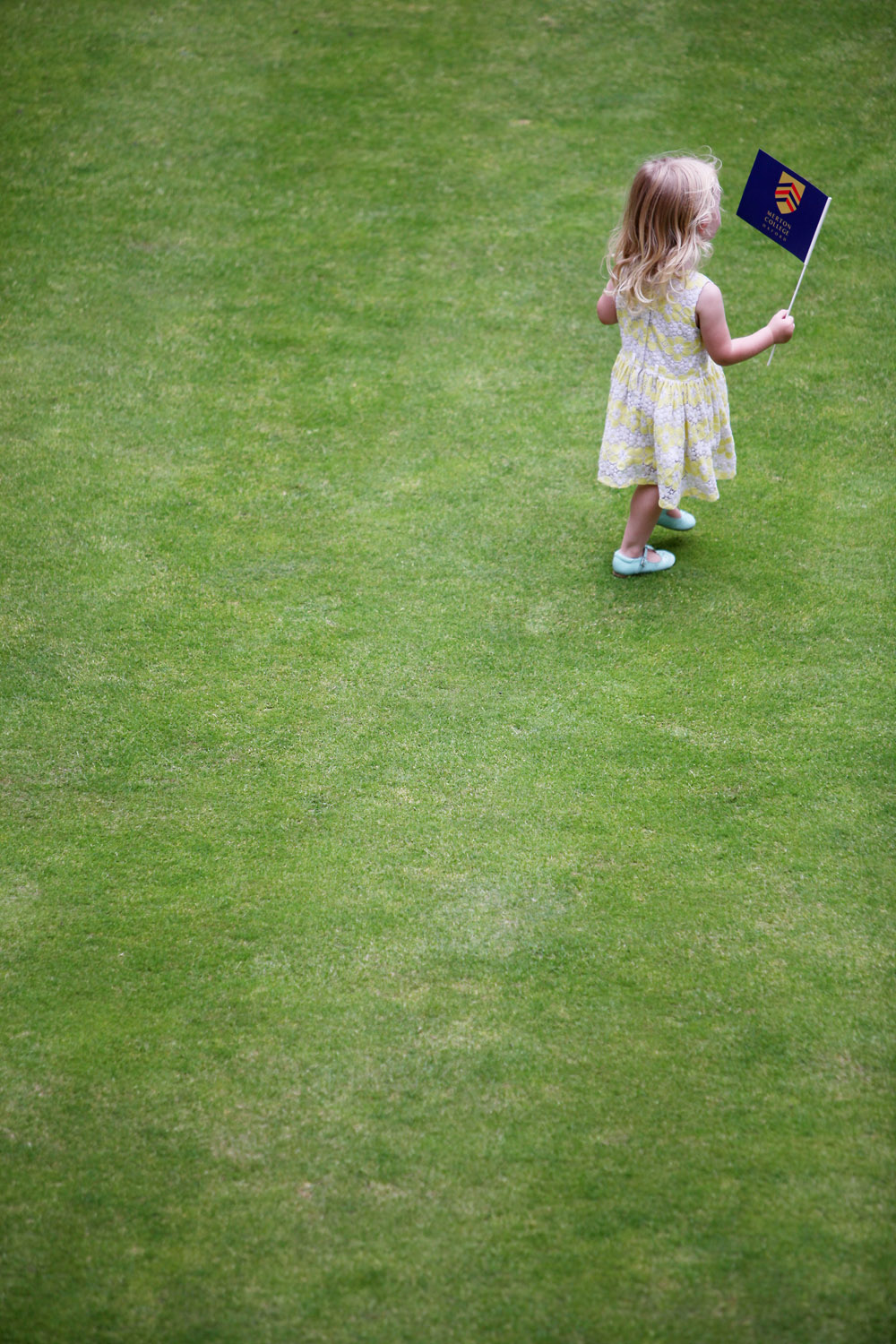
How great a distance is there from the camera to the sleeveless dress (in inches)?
124

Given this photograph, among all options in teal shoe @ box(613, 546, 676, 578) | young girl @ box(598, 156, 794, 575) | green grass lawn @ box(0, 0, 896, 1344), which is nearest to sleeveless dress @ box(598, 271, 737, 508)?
young girl @ box(598, 156, 794, 575)

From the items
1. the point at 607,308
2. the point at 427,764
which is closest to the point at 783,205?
the point at 607,308

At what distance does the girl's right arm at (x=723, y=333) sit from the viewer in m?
3.04

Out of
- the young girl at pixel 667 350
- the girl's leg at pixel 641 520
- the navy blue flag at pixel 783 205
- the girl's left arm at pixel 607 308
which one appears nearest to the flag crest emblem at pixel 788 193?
the navy blue flag at pixel 783 205

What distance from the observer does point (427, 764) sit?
289 cm

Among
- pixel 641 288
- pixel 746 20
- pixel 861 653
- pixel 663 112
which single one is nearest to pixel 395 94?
pixel 663 112

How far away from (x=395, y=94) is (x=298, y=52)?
74 centimetres

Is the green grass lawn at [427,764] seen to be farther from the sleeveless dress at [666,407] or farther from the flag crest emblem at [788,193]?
the flag crest emblem at [788,193]

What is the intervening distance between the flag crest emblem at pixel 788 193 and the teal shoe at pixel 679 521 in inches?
37.8

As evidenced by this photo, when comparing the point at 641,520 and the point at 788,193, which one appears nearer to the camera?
the point at 788,193

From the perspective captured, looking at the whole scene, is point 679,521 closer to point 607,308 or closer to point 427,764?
point 607,308

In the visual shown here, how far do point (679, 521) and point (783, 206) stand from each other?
100 centimetres

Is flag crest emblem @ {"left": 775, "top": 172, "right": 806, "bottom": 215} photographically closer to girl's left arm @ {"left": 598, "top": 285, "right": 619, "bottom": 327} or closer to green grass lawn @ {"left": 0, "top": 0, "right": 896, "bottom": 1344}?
girl's left arm @ {"left": 598, "top": 285, "right": 619, "bottom": 327}

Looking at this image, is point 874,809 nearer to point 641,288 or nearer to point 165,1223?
point 641,288
